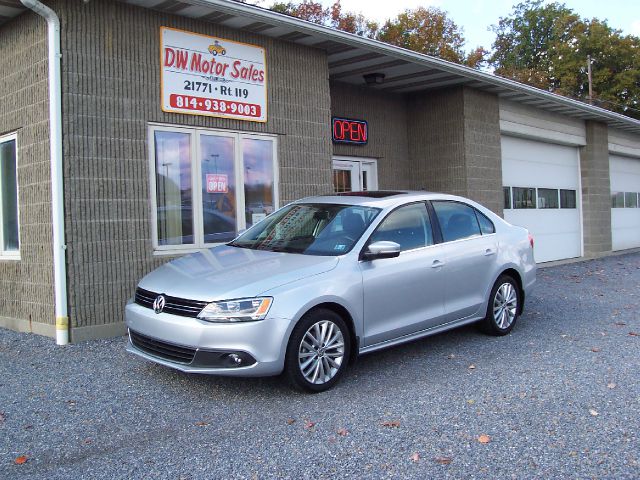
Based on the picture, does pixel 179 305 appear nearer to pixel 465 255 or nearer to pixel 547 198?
pixel 465 255

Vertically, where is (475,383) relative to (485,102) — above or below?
below

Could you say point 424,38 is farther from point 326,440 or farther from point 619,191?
point 326,440

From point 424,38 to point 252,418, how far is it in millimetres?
31610

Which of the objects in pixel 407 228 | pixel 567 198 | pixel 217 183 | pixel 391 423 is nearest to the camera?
pixel 391 423

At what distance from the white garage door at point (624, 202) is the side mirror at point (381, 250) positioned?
1501cm

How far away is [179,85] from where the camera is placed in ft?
25.5

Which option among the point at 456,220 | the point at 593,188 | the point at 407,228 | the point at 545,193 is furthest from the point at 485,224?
the point at 593,188

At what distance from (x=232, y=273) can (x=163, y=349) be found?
79 centimetres

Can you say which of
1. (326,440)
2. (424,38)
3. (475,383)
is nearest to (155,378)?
(326,440)

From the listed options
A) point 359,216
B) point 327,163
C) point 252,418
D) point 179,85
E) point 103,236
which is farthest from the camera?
point 327,163

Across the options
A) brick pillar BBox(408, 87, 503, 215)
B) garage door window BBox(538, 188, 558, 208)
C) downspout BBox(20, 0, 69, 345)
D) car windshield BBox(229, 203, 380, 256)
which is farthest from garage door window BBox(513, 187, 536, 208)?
downspout BBox(20, 0, 69, 345)

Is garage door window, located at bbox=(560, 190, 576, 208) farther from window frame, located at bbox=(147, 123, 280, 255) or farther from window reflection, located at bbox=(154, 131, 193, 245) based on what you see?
window reflection, located at bbox=(154, 131, 193, 245)

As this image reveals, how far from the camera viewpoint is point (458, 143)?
11.9m

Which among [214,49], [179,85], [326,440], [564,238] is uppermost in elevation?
[214,49]
